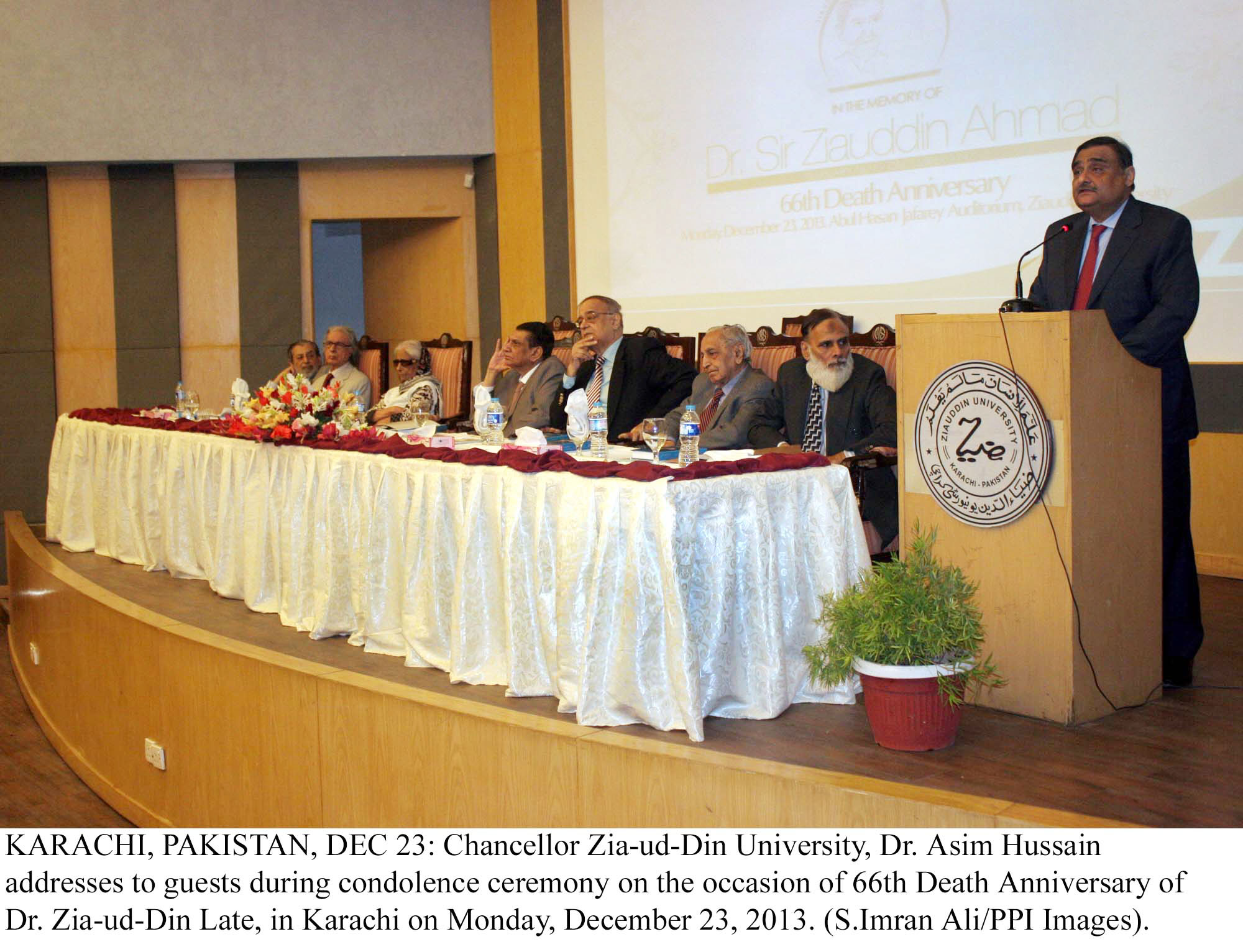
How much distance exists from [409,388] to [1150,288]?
3.57 meters

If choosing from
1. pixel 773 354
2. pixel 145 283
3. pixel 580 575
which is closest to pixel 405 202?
pixel 145 283

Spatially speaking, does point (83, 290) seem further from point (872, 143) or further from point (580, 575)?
point (580, 575)

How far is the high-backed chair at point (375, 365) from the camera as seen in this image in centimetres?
678

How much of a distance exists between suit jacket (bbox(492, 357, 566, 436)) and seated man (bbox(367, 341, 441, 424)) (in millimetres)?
352

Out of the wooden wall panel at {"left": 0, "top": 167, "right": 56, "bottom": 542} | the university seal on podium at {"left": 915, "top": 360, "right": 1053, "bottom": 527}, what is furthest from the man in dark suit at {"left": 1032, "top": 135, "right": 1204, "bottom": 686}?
the wooden wall panel at {"left": 0, "top": 167, "right": 56, "bottom": 542}

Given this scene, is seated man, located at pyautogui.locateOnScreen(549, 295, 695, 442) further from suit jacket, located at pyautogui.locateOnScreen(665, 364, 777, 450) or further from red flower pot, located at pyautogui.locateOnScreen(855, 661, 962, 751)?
red flower pot, located at pyautogui.locateOnScreen(855, 661, 962, 751)

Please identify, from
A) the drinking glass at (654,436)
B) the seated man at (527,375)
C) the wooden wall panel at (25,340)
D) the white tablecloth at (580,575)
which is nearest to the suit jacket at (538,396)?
the seated man at (527,375)

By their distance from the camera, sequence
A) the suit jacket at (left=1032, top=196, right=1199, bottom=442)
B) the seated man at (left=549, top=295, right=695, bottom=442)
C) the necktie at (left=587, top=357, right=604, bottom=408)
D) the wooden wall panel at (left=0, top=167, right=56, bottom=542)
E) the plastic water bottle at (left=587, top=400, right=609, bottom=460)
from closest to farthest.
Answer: the suit jacket at (left=1032, top=196, right=1199, bottom=442)
the plastic water bottle at (left=587, top=400, right=609, bottom=460)
the seated man at (left=549, top=295, right=695, bottom=442)
the necktie at (left=587, top=357, right=604, bottom=408)
the wooden wall panel at (left=0, top=167, right=56, bottom=542)

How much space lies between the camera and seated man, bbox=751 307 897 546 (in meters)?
3.86

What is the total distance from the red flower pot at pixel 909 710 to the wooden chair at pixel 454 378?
3726 mm

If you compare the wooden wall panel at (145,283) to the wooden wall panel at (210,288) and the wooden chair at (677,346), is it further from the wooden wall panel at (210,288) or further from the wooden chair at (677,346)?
the wooden chair at (677,346)

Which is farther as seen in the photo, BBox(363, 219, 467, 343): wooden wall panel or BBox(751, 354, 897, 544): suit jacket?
BBox(363, 219, 467, 343): wooden wall panel

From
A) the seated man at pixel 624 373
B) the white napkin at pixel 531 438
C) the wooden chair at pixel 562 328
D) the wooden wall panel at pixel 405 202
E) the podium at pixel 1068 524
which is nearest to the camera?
the podium at pixel 1068 524

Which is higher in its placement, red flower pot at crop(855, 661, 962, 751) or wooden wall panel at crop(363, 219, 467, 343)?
wooden wall panel at crop(363, 219, 467, 343)
